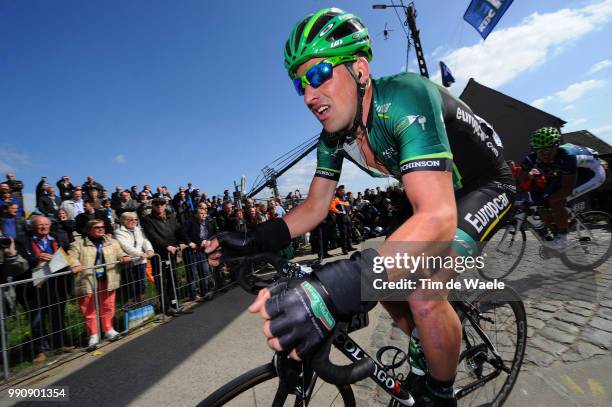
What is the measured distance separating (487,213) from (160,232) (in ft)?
19.3

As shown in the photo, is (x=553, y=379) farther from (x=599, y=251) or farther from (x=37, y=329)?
(x=37, y=329)

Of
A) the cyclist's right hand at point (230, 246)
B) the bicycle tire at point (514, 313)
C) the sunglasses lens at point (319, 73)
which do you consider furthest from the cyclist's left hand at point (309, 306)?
the bicycle tire at point (514, 313)

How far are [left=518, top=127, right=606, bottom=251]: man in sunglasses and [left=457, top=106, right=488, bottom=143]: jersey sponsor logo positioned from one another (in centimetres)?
409

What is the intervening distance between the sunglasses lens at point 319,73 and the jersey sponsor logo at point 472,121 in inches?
30.4

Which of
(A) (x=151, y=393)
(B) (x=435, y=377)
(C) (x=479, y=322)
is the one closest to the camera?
(B) (x=435, y=377)

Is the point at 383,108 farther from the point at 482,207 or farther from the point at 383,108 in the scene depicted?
the point at 482,207

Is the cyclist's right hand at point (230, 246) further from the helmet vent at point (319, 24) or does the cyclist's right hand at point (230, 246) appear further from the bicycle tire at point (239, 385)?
the helmet vent at point (319, 24)

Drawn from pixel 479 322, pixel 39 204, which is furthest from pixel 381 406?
pixel 39 204

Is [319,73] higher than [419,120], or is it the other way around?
[319,73]

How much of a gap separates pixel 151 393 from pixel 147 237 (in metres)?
3.69

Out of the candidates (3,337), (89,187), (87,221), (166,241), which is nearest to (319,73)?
(3,337)

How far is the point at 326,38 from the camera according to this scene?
1756 millimetres

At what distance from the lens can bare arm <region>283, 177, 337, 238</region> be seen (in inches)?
84.7

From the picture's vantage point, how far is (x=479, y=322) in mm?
2285
